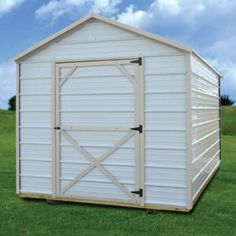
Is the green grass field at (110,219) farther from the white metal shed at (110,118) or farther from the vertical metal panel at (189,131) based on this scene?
the vertical metal panel at (189,131)

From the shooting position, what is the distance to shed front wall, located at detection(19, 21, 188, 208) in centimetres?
761

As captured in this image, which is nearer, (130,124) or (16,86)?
(130,124)

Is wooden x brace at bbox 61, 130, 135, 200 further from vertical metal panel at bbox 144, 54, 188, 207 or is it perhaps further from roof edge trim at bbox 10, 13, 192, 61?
roof edge trim at bbox 10, 13, 192, 61

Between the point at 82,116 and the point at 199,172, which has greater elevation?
the point at 82,116

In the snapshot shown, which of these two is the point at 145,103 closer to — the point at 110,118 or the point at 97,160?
the point at 110,118

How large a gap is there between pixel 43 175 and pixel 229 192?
4249 mm

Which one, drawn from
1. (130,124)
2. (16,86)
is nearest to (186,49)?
(130,124)

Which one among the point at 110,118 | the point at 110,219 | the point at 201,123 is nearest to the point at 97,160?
the point at 110,118

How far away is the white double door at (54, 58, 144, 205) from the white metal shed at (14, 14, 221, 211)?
0.06 feet

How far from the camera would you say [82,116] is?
8.30m

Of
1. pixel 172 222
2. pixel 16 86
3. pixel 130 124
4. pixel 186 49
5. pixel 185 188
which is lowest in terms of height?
pixel 172 222

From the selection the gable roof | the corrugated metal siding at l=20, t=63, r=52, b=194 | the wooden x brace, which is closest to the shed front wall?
the corrugated metal siding at l=20, t=63, r=52, b=194

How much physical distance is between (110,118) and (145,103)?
0.76 m

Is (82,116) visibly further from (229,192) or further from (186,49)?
(229,192)
